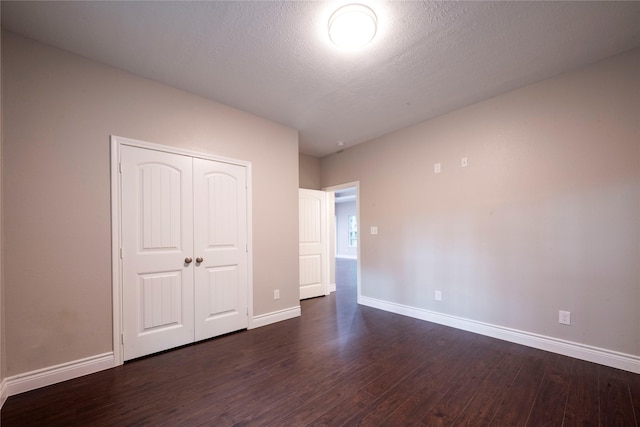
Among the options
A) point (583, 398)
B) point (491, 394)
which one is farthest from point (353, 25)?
point (583, 398)

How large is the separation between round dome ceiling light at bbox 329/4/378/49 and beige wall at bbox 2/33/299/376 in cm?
189

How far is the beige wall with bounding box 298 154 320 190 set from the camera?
5.00m

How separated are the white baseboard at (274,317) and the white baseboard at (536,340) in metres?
1.51

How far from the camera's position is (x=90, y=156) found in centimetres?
228

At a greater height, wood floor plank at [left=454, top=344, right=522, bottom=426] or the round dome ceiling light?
the round dome ceiling light

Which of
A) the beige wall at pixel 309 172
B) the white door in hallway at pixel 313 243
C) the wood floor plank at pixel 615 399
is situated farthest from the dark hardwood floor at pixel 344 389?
the beige wall at pixel 309 172

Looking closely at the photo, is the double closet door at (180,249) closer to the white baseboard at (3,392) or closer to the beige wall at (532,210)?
the white baseboard at (3,392)

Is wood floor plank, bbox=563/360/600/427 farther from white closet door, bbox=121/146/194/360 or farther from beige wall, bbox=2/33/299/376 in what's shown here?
beige wall, bbox=2/33/299/376

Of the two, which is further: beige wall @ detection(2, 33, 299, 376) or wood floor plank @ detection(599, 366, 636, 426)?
beige wall @ detection(2, 33, 299, 376)

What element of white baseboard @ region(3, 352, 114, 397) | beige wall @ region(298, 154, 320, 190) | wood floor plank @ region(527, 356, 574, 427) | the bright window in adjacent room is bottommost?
wood floor plank @ region(527, 356, 574, 427)

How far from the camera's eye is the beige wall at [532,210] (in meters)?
2.27

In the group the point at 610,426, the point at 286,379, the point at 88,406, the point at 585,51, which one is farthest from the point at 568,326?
the point at 88,406

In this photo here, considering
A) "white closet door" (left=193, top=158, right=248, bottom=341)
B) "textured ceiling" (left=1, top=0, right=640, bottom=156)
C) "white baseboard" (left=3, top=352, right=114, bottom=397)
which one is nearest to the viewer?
"textured ceiling" (left=1, top=0, right=640, bottom=156)

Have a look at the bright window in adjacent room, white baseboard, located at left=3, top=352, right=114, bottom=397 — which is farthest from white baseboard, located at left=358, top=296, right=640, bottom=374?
the bright window in adjacent room
